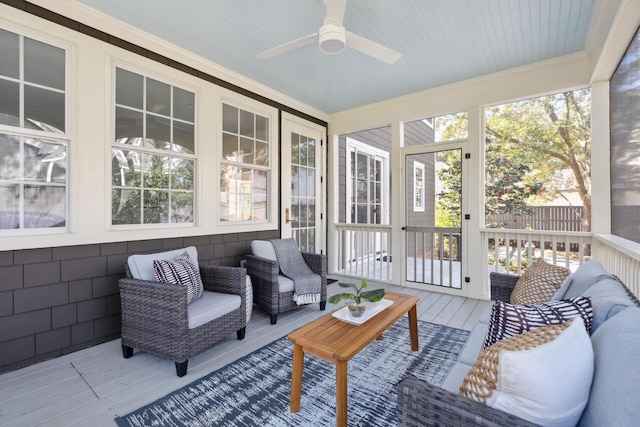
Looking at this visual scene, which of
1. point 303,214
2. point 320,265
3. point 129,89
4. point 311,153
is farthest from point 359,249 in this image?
point 129,89

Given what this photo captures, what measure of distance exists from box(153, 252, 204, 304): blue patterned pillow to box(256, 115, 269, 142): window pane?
2.24m

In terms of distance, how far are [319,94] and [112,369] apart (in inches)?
159

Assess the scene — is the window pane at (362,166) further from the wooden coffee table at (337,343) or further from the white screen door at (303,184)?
the wooden coffee table at (337,343)

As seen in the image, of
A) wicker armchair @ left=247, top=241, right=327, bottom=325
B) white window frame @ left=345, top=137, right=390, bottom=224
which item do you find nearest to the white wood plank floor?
wicker armchair @ left=247, top=241, right=327, bottom=325

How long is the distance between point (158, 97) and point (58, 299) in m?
2.08

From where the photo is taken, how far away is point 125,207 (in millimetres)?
2900

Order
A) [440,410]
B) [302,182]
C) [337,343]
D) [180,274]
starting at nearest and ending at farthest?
[440,410]
[337,343]
[180,274]
[302,182]

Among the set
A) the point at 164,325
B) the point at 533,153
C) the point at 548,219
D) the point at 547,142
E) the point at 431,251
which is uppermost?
the point at 547,142

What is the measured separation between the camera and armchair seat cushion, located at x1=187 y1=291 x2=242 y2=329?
7.42ft

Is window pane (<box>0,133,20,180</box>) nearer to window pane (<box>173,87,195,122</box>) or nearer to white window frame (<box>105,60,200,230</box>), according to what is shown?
white window frame (<box>105,60,200,230</box>)

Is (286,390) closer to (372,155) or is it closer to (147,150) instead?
(147,150)

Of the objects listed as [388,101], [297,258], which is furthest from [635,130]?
[297,258]

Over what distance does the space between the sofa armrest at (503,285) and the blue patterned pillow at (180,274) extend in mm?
2481

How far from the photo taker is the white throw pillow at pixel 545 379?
0.83 m
